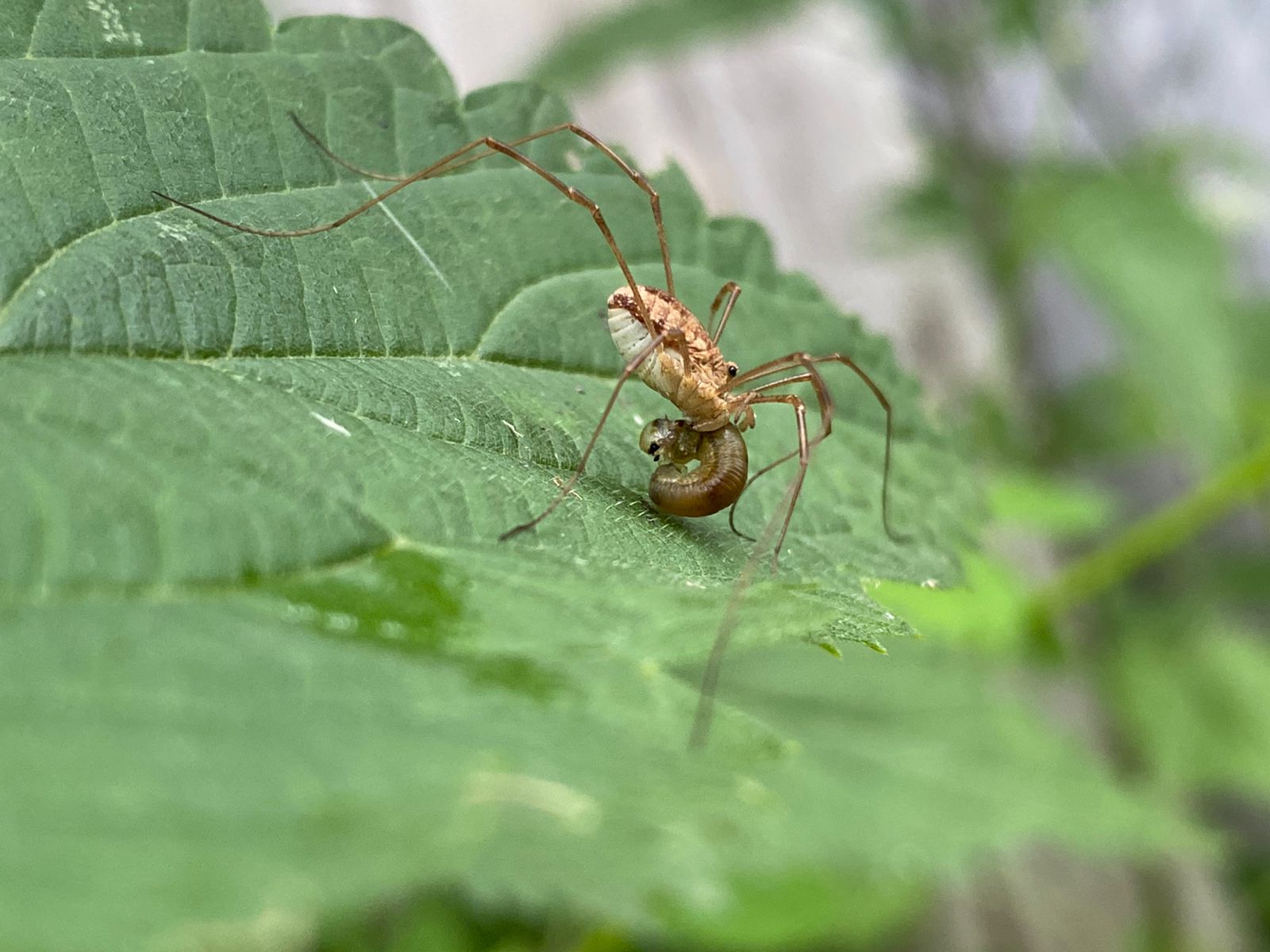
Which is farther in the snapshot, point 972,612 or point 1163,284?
point 1163,284

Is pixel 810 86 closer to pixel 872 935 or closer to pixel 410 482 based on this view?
pixel 872 935

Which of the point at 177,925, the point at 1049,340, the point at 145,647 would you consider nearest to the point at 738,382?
the point at 145,647

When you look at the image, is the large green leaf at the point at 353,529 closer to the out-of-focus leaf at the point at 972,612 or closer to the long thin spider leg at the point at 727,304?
the long thin spider leg at the point at 727,304

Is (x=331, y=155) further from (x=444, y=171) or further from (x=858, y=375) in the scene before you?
(x=858, y=375)

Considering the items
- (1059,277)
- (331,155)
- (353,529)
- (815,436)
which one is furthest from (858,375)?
(1059,277)

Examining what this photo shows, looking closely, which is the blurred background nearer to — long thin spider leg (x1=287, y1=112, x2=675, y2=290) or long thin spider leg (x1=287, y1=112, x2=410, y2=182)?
long thin spider leg (x1=287, y1=112, x2=675, y2=290)
